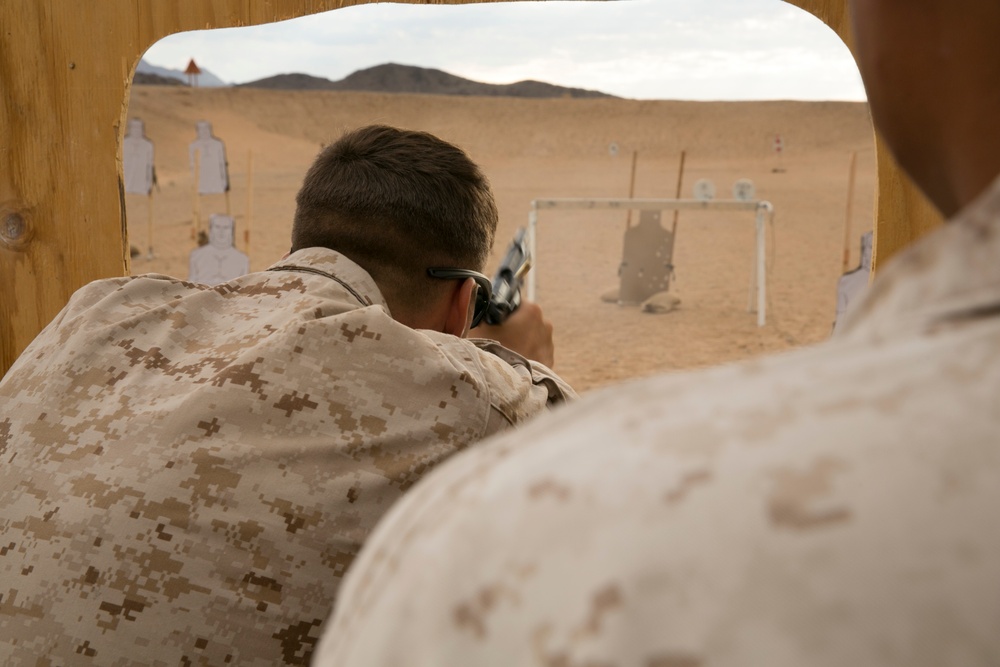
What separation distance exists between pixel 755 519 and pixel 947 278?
11 centimetres

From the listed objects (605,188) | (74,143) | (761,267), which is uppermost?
(74,143)

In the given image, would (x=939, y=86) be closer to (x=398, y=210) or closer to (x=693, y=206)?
(x=398, y=210)

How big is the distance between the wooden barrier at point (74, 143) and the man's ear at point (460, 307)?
1.62 ft

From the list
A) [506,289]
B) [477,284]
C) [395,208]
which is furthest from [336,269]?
[506,289]

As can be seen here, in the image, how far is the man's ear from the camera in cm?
132

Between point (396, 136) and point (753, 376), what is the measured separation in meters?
1.10

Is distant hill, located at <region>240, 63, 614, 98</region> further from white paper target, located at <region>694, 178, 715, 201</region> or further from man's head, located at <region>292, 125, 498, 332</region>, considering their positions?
man's head, located at <region>292, 125, 498, 332</region>

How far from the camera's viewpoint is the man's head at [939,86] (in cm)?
34

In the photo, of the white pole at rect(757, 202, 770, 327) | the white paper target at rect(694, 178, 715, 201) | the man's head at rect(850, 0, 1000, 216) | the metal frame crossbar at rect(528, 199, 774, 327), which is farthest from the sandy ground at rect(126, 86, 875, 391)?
the man's head at rect(850, 0, 1000, 216)

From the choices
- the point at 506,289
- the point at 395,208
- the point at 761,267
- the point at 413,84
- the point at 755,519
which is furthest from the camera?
the point at 413,84

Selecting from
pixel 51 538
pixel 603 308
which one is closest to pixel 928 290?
pixel 51 538

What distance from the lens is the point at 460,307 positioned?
52.6 inches

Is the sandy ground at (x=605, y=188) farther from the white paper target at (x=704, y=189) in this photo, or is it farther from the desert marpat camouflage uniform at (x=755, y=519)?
the desert marpat camouflage uniform at (x=755, y=519)

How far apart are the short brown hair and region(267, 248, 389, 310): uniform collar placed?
46 millimetres
